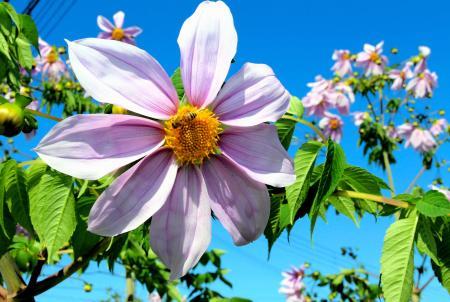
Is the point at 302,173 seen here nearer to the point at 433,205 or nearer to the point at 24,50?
the point at 433,205

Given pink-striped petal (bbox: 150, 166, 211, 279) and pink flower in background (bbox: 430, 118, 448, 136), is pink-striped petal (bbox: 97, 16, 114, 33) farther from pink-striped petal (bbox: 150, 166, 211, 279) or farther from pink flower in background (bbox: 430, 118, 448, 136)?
pink-striped petal (bbox: 150, 166, 211, 279)

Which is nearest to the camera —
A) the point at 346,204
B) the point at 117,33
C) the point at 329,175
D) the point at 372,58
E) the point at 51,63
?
the point at 329,175

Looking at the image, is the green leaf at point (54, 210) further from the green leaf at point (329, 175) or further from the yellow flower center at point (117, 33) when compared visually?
the yellow flower center at point (117, 33)

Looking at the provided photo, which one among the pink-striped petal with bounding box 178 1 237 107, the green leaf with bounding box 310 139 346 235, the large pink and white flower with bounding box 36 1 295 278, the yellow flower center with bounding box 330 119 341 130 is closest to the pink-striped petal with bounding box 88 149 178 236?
the large pink and white flower with bounding box 36 1 295 278

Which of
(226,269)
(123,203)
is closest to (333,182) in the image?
(123,203)

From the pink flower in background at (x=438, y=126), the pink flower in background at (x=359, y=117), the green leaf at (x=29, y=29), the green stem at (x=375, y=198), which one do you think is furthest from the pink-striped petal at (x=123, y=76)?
the pink flower in background at (x=438, y=126)

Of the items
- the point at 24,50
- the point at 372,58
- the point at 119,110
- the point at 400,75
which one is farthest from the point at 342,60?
the point at 119,110
